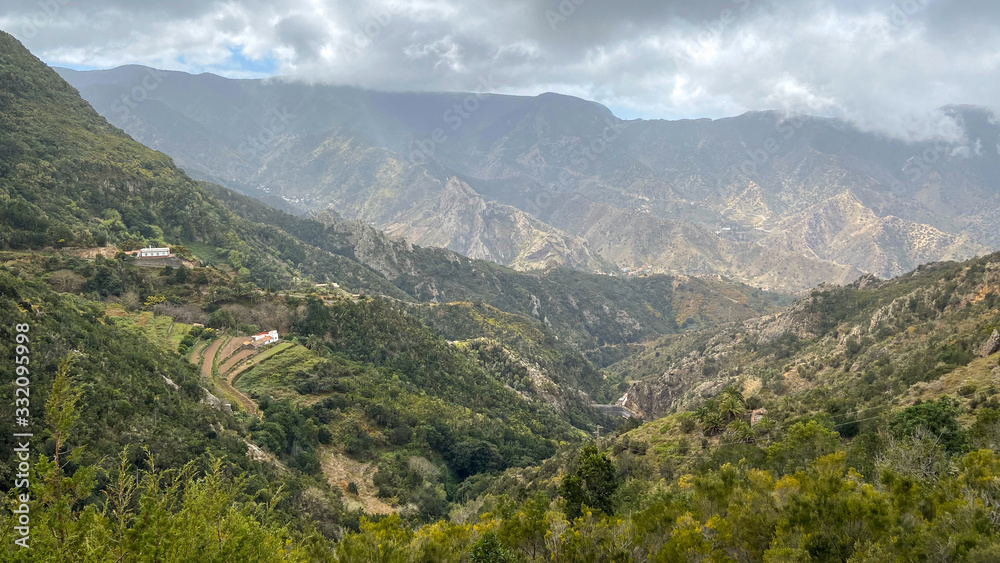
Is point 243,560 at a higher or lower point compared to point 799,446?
higher

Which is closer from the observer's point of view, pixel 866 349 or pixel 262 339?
pixel 866 349

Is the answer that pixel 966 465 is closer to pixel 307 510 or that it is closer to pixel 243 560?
pixel 243 560

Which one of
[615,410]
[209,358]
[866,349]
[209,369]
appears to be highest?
[866,349]

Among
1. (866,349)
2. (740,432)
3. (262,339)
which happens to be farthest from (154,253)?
(866,349)

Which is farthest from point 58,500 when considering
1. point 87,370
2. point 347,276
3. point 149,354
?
point 347,276

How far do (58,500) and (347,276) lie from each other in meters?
181

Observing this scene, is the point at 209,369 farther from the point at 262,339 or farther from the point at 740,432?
the point at 740,432

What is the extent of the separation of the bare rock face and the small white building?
11237 cm

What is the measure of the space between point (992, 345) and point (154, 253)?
373ft

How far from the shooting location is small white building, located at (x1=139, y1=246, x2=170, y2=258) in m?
90.9

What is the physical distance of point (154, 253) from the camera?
92.7 m

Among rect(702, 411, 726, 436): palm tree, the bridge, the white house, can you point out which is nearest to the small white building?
the white house

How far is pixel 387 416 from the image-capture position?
70.5 meters

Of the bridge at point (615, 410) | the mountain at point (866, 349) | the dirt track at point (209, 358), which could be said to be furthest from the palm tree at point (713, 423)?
the bridge at point (615, 410)
